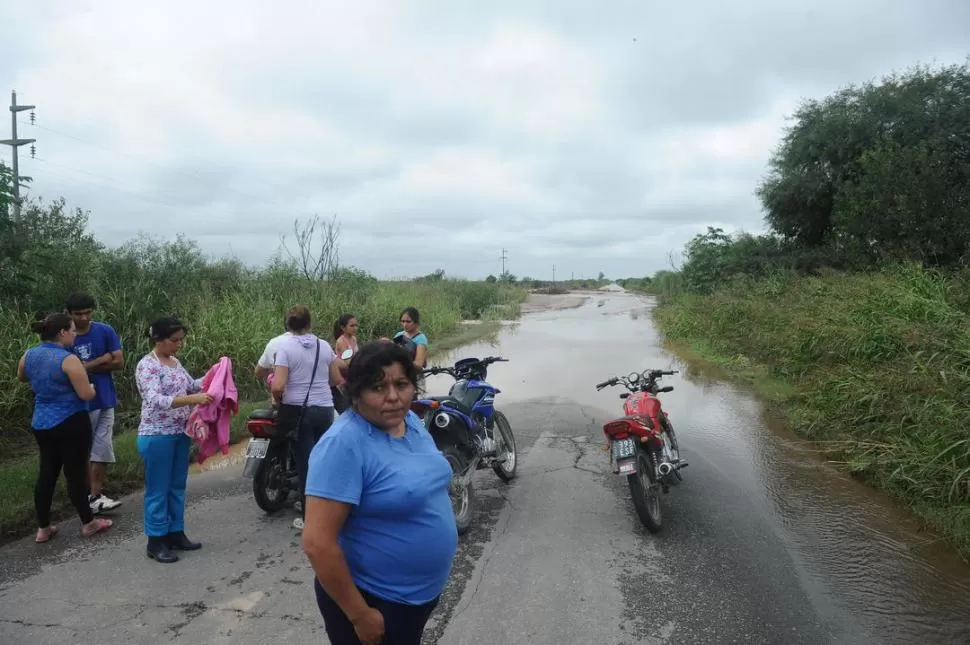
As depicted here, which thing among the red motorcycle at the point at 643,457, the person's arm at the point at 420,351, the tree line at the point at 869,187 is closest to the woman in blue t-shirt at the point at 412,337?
the person's arm at the point at 420,351

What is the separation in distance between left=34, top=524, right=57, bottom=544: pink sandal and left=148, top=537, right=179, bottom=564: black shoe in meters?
0.88

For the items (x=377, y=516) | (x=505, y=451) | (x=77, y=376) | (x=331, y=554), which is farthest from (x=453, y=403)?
(x=331, y=554)

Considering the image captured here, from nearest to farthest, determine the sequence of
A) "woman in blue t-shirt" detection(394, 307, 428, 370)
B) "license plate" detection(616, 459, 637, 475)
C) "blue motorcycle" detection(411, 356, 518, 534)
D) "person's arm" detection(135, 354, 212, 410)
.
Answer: "person's arm" detection(135, 354, 212, 410)
"license plate" detection(616, 459, 637, 475)
"blue motorcycle" detection(411, 356, 518, 534)
"woman in blue t-shirt" detection(394, 307, 428, 370)

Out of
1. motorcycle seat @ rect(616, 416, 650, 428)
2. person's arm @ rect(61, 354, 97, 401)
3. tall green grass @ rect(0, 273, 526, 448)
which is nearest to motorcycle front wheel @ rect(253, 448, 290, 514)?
person's arm @ rect(61, 354, 97, 401)

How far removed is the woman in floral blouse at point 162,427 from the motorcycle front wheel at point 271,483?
2.32ft

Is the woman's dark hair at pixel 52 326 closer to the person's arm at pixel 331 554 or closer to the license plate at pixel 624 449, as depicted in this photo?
the person's arm at pixel 331 554

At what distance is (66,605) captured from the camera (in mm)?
3586

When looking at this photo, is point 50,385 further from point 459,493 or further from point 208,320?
point 208,320

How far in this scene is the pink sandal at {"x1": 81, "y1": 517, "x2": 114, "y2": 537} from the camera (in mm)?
4589

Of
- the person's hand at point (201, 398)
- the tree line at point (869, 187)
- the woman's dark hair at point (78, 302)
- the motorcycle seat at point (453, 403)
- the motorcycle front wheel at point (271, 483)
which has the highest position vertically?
the tree line at point (869, 187)

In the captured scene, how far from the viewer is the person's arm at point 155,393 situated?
4.06m

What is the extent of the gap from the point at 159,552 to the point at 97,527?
0.80 m

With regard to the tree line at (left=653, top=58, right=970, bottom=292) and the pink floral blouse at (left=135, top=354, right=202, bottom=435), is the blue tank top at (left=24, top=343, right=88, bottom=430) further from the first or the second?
the tree line at (left=653, top=58, right=970, bottom=292)

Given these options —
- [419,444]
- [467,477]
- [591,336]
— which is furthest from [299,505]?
[591,336]
